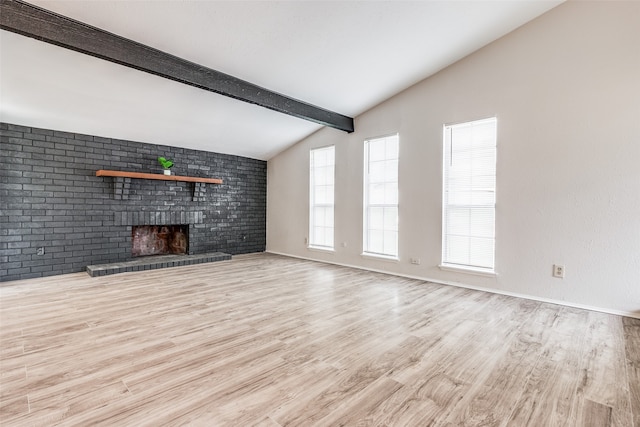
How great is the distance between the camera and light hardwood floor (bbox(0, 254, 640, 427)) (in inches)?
60.8

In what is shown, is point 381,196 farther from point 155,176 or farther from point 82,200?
point 82,200

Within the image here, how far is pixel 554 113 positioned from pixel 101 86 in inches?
209

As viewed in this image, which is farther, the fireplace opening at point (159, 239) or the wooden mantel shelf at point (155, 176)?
the fireplace opening at point (159, 239)

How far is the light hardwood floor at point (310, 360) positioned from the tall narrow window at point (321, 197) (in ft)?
7.90

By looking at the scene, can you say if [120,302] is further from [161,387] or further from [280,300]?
[161,387]

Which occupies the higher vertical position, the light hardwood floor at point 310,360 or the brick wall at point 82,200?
the brick wall at point 82,200

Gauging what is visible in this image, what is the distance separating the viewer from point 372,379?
1.85 metres

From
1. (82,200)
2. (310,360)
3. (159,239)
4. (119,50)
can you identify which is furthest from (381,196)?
(82,200)

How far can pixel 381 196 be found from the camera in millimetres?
5043

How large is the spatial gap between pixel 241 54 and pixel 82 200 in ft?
11.9

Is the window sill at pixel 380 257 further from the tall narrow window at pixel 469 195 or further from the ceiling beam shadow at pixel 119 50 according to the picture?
the ceiling beam shadow at pixel 119 50

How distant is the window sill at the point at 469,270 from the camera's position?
3.84m

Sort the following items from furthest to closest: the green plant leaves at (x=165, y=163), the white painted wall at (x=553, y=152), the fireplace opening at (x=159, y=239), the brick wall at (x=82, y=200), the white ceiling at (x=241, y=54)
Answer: the fireplace opening at (x=159, y=239), the green plant leaves at (x=165, y=163), the brick wall at (x=82, y=200), the white painted wall at (x=553, y=152), the white ceiling at (x=241, y=54)

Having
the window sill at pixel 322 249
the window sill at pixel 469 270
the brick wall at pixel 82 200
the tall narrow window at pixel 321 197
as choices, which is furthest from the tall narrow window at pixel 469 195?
the brick wall at pixel 82 200
